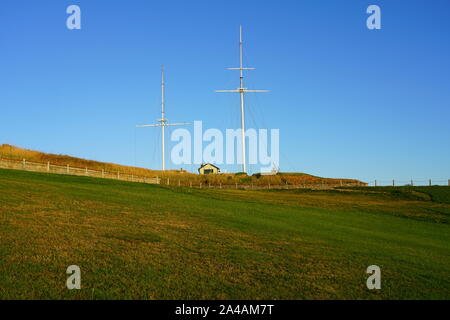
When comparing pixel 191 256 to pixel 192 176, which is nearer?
pixel 191 256

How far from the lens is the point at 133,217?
21062 millimetres

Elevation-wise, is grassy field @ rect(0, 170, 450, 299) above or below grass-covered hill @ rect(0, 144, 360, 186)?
below

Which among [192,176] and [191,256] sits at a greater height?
[192,176]

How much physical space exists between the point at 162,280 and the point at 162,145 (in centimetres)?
9312

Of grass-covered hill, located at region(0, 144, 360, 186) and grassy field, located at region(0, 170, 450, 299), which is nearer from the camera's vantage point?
grassy field, located at region(0, 170, 450, 299)

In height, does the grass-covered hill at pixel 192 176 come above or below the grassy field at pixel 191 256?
above

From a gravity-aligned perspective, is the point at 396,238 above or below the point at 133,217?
below

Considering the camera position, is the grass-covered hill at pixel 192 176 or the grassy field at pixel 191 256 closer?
the grassy field at pixel 191 256

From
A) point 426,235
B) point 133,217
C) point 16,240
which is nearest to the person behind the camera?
point 16,240

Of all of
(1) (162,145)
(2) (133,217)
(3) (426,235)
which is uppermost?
(1) (162,145)
